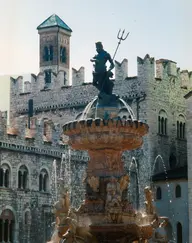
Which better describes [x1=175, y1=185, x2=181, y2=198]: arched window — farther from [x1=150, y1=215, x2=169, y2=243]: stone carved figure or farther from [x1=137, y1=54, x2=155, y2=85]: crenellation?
[x1=150, y1=215, x2=169, y2=243]: stone carved figure

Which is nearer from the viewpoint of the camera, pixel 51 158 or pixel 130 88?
pixel 51 158

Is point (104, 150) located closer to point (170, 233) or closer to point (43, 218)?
point (43, 218)

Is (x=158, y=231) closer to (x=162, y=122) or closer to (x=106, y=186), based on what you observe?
(x=106, y=186)

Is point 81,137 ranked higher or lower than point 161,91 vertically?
lower

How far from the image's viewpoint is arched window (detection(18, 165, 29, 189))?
4666 centimetres

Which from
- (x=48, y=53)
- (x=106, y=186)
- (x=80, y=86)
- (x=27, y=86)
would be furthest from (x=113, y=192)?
(x=48, y=53)

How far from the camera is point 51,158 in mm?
48844

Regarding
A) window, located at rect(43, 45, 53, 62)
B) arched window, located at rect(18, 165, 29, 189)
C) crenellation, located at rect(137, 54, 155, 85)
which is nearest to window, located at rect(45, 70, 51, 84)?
window, located at rect(43, 45, 53, 62)

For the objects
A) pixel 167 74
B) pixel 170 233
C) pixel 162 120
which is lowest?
pixel 170 233

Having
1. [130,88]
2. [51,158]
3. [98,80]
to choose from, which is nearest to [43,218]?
[51,158]

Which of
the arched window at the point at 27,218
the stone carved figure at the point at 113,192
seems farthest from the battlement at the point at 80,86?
the stone carved figure at the point at 113,192

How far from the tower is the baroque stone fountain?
166ft

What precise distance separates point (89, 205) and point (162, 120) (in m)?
39.9

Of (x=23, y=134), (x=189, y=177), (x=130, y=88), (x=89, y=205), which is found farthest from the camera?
(x=130, y=88)
